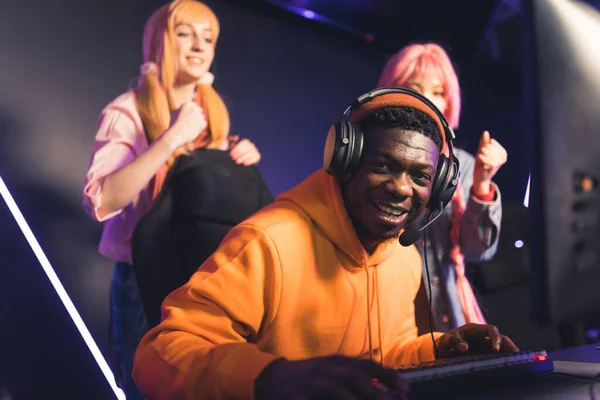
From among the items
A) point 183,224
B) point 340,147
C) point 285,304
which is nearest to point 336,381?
point 285,304

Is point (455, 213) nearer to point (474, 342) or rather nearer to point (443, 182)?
point (443, 182)

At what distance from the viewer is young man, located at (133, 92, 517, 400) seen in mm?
706

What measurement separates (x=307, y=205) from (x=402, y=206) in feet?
0.56

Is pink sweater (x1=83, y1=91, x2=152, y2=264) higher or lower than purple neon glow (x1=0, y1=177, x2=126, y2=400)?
higher

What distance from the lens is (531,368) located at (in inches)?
23.0

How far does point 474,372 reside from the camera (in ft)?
1.70

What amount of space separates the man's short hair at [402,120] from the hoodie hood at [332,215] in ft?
0.43

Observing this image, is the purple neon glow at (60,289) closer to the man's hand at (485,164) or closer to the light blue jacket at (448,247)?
the light blue jacket at (448,247)

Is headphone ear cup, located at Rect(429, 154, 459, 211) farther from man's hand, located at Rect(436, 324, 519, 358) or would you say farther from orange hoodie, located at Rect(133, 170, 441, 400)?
man's hand, located at Rect(436, 324, 519, 358)

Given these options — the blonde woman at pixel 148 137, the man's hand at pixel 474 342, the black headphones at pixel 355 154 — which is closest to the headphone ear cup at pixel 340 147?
the black headphones at pixel 355 154

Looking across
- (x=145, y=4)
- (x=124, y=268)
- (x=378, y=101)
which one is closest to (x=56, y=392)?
(x=124, y=268)

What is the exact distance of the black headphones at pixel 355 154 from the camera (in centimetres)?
87

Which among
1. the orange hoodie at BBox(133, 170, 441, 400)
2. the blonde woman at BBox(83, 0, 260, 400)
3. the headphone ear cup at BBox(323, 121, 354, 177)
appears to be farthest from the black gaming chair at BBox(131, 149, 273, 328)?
the headphone ear cup at BBox(323, 121, 354, 177)

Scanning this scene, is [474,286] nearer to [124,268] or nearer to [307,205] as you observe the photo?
[307,205]
